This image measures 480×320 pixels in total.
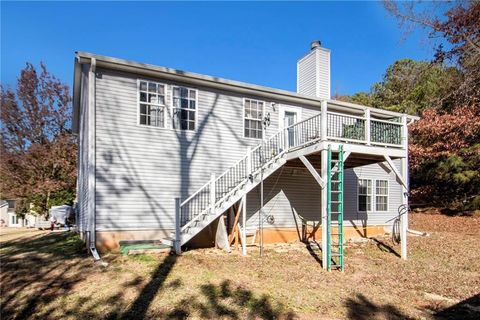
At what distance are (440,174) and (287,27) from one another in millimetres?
12144

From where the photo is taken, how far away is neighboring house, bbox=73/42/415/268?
947 cm

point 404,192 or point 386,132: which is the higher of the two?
point 386,132

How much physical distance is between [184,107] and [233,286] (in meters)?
6.02

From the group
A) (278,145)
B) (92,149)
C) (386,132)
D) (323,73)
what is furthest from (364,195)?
(92,149)

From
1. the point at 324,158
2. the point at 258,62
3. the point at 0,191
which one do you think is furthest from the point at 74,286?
the point at 0,191

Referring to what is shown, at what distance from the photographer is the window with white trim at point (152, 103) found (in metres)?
10.3

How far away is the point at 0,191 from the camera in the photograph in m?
27.3

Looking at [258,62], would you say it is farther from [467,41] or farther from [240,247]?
[240,247]

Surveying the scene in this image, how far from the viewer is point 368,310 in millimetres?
5793

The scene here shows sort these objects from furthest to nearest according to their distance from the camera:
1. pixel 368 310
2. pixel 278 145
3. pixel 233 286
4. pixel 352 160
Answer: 1. pixel 278 145
2. pixel 352 160
3. pixel 233 286
4. pixel 368 310

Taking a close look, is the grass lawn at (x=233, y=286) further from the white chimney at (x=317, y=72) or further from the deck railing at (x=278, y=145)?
the white chimney at (x=317, y=72)

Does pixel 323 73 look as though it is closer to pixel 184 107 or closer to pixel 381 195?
pixel 381 195

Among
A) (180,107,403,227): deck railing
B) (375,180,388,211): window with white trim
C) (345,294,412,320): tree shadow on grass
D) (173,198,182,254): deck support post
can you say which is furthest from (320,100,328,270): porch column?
(375,180,388,211): window with white trim

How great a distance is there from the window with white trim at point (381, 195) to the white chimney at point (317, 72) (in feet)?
14.1
